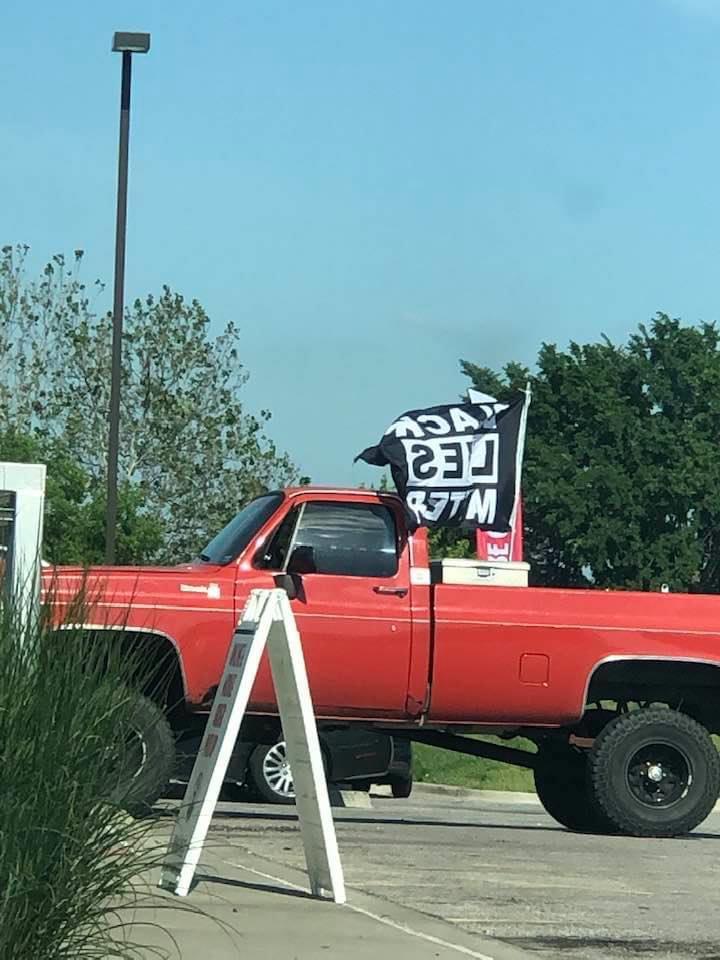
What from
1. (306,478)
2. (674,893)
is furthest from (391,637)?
(306,478)

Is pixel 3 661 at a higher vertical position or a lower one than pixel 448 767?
higher

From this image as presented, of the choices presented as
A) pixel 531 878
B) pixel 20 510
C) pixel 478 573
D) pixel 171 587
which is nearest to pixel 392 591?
pixel 478 573

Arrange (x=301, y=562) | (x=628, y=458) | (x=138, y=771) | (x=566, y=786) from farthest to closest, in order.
Answer: (x=628, y=458), (x=566, y=786), (x=301, y=562), (x=138, y=771)

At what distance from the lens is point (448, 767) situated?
84.4 ft

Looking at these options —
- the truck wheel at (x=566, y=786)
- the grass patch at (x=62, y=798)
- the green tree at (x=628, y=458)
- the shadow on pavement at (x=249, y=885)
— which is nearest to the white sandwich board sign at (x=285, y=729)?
the shadow on pavement at (x=249, y=885)

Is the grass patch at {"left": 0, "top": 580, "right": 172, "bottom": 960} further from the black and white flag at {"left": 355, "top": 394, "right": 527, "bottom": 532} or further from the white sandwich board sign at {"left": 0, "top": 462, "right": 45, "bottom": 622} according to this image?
the black and white flag at {"left": 355, "top": 394, "right": 527, "bottom": 532}

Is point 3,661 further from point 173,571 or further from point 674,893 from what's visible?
point 173,571

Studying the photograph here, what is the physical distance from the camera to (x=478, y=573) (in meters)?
12.9

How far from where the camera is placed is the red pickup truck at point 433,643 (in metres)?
12.5

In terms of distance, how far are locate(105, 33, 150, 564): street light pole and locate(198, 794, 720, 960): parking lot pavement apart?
8.74 metres

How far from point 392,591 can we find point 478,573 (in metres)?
0.64

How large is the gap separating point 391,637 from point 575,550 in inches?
2317

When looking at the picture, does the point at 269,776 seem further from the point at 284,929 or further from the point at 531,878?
the point at 284,929

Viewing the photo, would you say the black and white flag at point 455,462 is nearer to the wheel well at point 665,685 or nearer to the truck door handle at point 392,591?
the truck door handle at point 392,591
